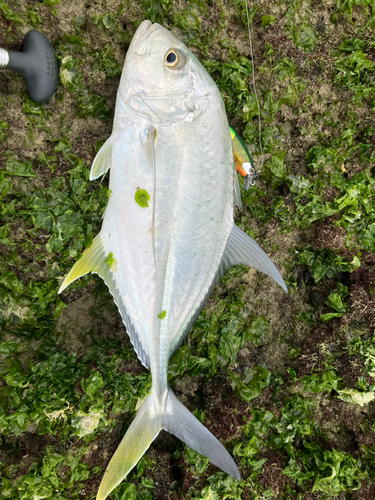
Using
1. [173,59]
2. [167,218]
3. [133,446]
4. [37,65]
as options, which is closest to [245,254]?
[167,218]

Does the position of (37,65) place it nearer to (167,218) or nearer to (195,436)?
(167,218)

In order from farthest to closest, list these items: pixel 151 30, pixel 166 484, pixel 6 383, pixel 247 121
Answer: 1. pixel 247 121
2. pixel 166 484
3. pixel 6 383
4. pixel 151 30

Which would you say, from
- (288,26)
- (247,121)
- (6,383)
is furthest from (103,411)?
(288,26)

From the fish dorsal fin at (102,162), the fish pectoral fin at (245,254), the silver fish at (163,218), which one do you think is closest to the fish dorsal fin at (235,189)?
the silver fish at (163,218)

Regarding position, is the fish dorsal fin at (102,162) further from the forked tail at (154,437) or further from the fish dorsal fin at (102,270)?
the forked tail at (154,437)

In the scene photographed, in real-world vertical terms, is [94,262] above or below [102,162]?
below

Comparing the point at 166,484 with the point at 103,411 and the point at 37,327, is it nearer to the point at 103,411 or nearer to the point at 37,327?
the point at 103,411
